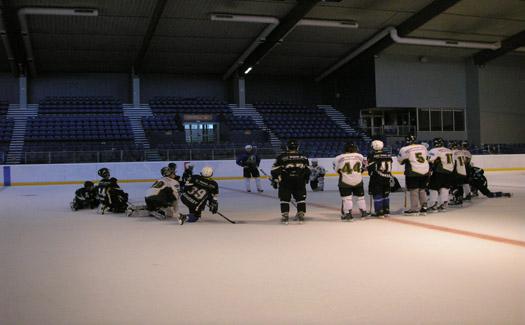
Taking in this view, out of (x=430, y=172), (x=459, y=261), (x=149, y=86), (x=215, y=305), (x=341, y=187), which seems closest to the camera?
(x=215, y=305)

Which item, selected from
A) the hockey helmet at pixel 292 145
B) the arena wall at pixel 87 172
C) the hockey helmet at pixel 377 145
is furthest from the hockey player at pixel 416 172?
the arena wall at pixel 87 172

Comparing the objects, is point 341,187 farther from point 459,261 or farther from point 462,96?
point 462,96

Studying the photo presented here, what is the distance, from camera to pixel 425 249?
19.1ft

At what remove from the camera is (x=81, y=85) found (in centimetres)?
3416

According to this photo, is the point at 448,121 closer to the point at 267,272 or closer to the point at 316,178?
the point at 316,178

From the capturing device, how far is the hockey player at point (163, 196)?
360 inches

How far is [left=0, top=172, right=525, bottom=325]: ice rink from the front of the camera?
3496mm

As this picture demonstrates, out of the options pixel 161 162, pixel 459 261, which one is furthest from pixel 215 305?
pixel 161 162

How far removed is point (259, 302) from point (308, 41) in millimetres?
27527

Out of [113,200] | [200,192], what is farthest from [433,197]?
[113,200]

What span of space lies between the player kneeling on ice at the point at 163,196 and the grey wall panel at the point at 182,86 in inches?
1056

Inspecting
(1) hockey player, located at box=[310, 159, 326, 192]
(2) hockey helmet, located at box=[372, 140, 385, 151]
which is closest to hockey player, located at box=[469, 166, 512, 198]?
(2) hockey helmet, located at box=[372, 140, 385, 151]

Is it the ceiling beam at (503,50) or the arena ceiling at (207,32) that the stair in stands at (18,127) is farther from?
the ceiling beam at (503,50)

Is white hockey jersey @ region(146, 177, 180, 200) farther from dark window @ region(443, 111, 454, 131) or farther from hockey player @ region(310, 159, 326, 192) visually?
dark window @ region(443, 111, 454, 131)
